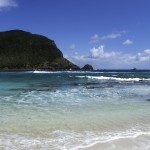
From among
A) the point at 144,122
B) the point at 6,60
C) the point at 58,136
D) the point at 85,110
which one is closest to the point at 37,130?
the point at 58,136

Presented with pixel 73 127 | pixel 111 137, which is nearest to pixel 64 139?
pixel 111 137

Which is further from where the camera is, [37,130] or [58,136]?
[37,130]

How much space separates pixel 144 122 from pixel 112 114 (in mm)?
2064

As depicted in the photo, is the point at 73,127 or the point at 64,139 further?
the point at 73,127

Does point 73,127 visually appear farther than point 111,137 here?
Yes

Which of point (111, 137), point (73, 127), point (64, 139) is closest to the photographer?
point (64, 139)

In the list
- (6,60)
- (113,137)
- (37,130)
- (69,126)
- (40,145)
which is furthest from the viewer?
(6,60)

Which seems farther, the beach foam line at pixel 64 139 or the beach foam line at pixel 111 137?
the beach foam line at pixel 111 137

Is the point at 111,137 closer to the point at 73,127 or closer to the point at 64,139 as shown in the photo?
the point at 64,139

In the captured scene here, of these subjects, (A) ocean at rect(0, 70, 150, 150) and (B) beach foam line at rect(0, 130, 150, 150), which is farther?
(A) ocean at rect(0, 70, 150, 150)

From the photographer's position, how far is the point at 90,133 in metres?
10.2

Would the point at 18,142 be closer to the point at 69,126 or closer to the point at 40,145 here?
the point at 40,145

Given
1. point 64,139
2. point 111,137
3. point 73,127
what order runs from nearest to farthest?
1. point 64,139
2. point 111,137
3. point 73,127

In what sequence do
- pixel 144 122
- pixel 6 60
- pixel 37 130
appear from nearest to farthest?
pixel 37 130, pixel 144 122, pixel 6 60
